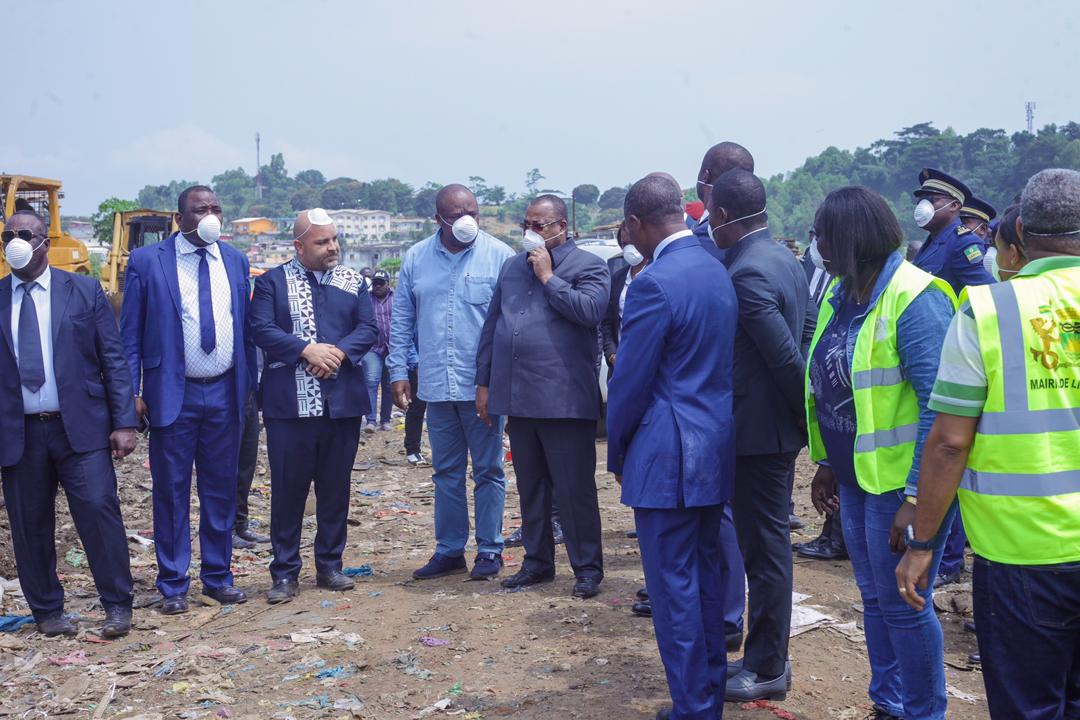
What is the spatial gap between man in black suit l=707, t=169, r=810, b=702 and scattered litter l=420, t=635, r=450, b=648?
5.09ft

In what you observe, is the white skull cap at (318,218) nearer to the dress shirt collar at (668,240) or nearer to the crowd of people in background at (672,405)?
the crowd of people in background at (672,405)

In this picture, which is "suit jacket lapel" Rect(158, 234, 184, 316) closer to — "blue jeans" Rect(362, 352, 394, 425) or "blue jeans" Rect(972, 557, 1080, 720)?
"blue jeans" Rect(972, 557, 1080, 720)

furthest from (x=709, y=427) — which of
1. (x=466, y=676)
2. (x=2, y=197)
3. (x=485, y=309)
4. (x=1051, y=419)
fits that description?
(x=2, y=197)

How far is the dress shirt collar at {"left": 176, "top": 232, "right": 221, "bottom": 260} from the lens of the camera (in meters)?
6.25

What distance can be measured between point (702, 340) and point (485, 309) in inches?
111

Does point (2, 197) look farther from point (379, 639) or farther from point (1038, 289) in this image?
point (1038, 289)

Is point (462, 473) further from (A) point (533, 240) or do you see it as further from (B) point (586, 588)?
(A) point (533, 240)

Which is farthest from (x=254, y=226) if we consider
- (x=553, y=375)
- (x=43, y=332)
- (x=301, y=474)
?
(x=553, y=375)

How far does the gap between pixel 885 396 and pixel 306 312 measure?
3803 millimetres

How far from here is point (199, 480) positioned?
20.7 ft

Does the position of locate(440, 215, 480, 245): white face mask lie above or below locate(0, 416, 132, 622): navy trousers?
above

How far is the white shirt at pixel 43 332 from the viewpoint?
5.63 m

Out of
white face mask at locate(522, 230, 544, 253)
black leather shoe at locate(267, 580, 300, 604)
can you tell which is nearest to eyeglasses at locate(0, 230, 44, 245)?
black leather shoe at locate(267, 580, 300, 604)

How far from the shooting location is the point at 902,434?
11.6 feet
